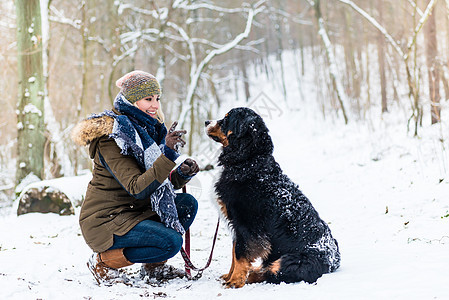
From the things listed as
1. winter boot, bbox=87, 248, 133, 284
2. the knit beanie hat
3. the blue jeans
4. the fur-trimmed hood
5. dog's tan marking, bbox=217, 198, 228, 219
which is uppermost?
the knit beanie hat

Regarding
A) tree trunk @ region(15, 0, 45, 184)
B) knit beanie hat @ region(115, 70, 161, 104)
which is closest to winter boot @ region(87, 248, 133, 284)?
knit beanie hat @ region(115, 70, 161, 104)

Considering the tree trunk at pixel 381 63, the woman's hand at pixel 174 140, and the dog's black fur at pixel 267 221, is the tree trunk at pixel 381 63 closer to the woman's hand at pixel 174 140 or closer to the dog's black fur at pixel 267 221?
the dog's black fur at pixel 267 221

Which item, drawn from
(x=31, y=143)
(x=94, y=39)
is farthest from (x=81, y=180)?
(x=94, y=39)

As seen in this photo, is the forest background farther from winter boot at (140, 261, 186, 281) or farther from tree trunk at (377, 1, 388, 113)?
winter boot at (140, 261, 186, 281)

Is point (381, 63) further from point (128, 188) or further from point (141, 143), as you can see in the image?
point (128, 188)

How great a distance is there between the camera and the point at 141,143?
9.75ft

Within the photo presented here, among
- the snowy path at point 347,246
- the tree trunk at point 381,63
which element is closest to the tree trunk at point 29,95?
the snowy path at point 347,246

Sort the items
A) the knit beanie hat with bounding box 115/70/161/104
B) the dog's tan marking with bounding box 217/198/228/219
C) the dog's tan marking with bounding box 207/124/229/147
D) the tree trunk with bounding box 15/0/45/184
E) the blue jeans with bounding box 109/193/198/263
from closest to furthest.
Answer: the blue jeans with bounding box 109/193/198/263 < the knit beanie hat with bounding box 115/70/161/104 < the dog's tan marking with bounding box 217/198/228/219 < the dog's tan marking with bounding box 207/124/229/147 < the tree trunk with bounding box 15/0/45/184

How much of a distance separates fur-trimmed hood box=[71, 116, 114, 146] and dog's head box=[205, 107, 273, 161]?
3.31 ft

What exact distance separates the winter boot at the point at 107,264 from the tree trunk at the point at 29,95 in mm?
4469

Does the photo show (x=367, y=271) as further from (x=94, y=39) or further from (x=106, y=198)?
(x=94, y=39)

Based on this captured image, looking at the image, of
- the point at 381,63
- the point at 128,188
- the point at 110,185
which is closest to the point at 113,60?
the point at 110,185

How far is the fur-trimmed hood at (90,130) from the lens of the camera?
2.85m

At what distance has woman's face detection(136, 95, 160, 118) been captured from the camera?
311 cm
